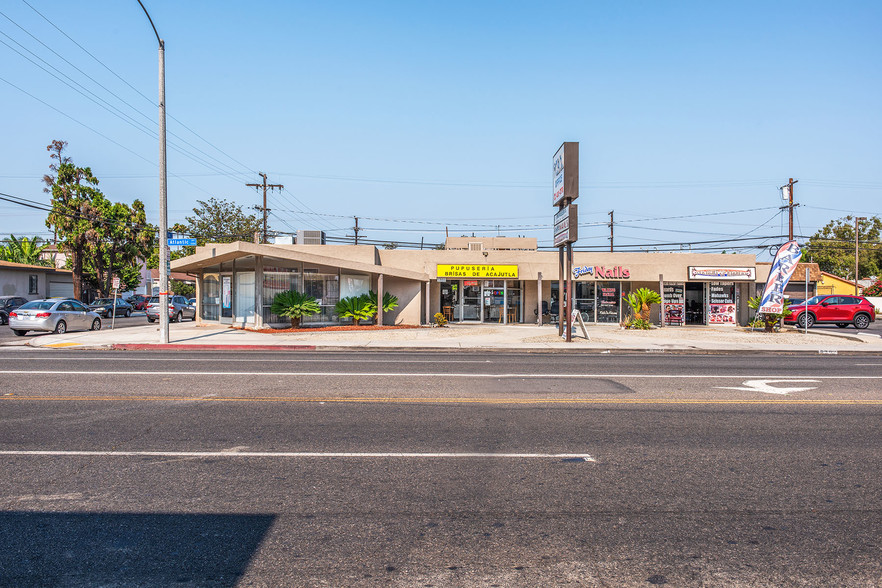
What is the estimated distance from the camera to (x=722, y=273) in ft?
106

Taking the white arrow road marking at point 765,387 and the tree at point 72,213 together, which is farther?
the tree at point 72,213

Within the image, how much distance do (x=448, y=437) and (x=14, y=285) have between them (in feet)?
169

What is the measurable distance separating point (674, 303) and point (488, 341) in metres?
16.6

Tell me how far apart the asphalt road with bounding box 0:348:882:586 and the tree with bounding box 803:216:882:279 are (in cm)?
6805

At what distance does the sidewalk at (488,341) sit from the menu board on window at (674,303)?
274 inches

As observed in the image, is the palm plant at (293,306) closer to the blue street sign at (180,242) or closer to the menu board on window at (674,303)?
the blue street sign at (180,242)

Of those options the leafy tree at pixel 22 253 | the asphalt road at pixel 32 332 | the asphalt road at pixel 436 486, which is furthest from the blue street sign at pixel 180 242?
the leafy tree at pixel 22 253

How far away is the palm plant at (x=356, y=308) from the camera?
27172 mm

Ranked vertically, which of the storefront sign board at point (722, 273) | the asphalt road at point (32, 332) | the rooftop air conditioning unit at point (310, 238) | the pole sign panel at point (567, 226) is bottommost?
the asphalt road at point (32, 332)

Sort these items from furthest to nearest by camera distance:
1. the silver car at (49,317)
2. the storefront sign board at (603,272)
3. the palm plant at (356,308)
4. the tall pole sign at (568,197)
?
the storefront sign board at (603,272) < the palm plant at (356,308) < the silver car at (49,317) < the tall pole sign at (568,197)

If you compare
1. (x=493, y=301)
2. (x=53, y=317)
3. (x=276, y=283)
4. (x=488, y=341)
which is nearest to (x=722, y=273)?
(x=493, y=301)

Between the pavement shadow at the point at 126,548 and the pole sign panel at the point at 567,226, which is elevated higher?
the pole sign panel at the point at 567,226

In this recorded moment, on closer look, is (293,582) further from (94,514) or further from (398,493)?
(94,514)

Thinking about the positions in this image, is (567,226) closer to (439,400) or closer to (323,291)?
(323,291)
